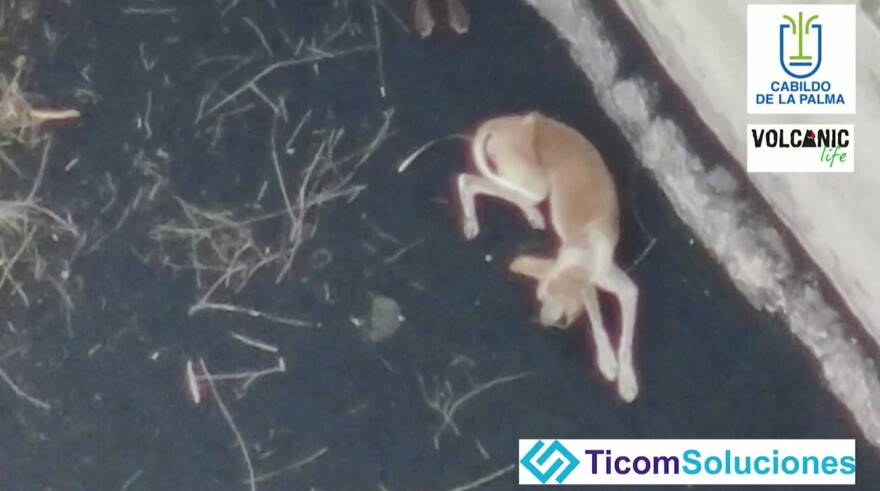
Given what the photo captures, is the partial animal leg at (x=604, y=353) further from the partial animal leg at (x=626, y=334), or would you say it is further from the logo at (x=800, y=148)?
the logo at (x=800, y=148)

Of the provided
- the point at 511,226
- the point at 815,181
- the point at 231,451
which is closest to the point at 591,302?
the point at 511,226

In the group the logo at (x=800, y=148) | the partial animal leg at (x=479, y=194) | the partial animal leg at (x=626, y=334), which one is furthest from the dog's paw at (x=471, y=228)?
the logo at (x=800, y=148)

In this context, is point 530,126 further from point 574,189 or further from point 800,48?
point 800,48

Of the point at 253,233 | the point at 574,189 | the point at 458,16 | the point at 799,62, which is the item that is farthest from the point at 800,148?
the point at 253,233

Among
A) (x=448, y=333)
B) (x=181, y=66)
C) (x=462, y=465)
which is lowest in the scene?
(x=462, y=465)

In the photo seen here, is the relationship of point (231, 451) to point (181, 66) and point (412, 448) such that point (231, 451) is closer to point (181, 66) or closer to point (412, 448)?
point (412, 448)

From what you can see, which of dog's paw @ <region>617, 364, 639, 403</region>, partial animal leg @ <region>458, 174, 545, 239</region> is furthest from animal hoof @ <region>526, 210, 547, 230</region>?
dog's paw @ <region>617, 364, 639, 403</region>

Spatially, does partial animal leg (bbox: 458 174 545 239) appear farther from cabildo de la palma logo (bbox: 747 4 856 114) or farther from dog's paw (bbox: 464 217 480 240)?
cabildo de la palma logo (bbox: 747 4 856 114)
